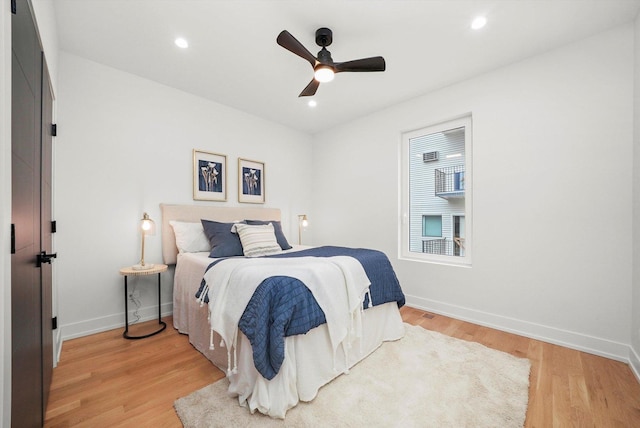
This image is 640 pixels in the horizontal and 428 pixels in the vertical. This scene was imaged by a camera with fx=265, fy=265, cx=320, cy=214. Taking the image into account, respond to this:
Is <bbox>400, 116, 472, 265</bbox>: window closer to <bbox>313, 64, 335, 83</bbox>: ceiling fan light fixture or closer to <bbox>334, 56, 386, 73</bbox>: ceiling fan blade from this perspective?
<bbox>334, 56, 386, 73</bbox>: ceiling fan blade

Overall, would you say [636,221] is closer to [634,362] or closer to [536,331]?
[634,362]

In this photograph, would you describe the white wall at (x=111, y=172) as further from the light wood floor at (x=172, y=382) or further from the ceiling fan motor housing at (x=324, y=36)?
the ceiling fan motor housing at (x=324, y=36)

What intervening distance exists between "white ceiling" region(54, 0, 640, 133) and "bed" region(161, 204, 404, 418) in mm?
1560

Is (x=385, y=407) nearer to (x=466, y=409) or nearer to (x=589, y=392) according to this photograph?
(x=466, y=409)

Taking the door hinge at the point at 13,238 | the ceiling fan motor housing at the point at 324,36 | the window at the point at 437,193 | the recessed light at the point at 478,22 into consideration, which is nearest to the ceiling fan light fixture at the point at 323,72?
the ceiling fan motor housing at the point at 324,36

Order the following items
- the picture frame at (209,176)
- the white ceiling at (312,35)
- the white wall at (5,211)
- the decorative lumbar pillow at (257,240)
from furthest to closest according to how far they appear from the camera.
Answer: the picture frame at (209,176), the decorative lumbar pillow at (257,240), the white ceiling at (312,35), the white wall at (5,211)

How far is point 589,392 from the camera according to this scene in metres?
1.71

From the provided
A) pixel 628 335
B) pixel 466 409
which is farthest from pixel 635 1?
pixel 466 409

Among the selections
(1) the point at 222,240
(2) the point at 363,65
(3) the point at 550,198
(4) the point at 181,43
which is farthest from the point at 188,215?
(3) the point at 550,198

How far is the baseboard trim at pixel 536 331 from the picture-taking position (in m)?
2.14

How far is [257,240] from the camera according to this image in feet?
9.19

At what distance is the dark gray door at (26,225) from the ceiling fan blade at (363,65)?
1.81 meters

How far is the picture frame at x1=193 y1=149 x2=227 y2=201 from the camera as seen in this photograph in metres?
3.26

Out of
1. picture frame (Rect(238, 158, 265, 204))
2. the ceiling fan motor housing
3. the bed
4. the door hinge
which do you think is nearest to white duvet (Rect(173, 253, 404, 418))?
the bed
